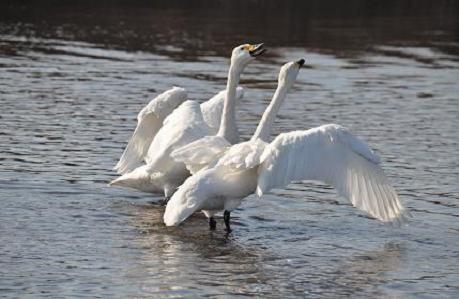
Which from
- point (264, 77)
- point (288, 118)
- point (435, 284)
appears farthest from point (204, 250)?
point (264, 77)

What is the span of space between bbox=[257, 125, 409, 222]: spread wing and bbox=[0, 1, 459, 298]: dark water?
396 mm

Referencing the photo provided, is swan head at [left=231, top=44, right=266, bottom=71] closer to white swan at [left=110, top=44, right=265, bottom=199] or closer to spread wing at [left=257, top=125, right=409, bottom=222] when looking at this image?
white swan at [left=110, top=44, right=265, bottom=199]

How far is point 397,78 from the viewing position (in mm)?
23750

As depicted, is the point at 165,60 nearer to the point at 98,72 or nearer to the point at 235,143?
the point at 98,72

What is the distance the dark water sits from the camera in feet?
34.1

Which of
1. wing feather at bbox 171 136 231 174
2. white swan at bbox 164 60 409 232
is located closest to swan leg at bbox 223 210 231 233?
white swan at bbox 164 60 409 232

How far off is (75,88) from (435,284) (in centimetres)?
1231

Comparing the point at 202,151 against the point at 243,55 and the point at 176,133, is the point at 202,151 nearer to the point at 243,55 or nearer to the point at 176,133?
the point at 176,133

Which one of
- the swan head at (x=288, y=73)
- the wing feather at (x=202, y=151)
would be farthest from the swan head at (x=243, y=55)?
the wing feather at (x=202, y=151)

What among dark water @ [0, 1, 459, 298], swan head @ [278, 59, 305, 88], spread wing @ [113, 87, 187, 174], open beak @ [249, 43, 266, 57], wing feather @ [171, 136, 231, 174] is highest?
open beak @ [249, 43, 266, 57]

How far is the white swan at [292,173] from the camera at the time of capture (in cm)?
1120

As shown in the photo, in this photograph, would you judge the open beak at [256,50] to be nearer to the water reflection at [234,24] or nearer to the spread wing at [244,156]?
the spread wing at [244,156]

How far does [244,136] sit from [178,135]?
181 inches

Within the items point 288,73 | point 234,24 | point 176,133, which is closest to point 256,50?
point 288,73
